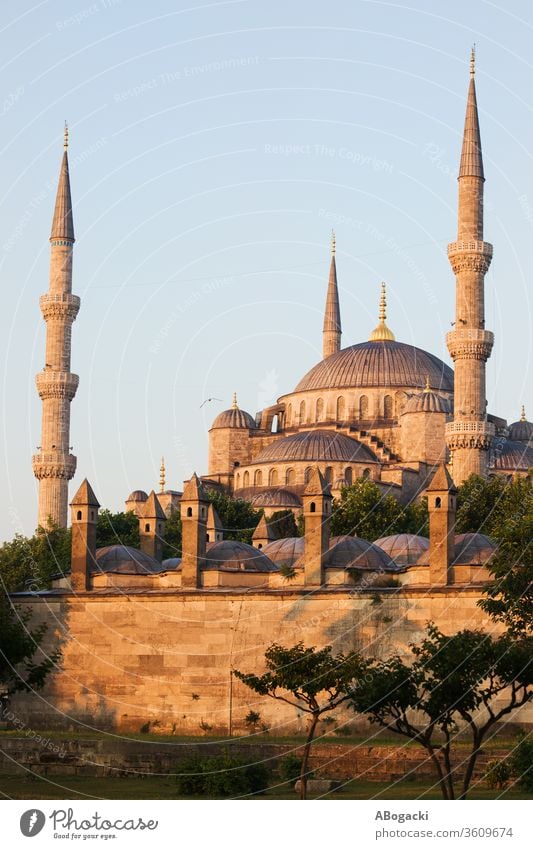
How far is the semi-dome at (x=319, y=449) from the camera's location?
3287 inches

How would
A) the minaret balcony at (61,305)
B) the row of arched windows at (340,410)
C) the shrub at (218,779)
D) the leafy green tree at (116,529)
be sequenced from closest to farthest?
1. the shrub at (218,779)
2. the leafy green tree at (116,529)
3. the minaret balcony at (61,305)
4. the row of arched windows at (340,410)

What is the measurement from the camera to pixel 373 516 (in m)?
69.4

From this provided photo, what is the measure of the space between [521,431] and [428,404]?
426 inches

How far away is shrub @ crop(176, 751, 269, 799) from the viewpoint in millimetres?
34781

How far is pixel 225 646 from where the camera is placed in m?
47.4

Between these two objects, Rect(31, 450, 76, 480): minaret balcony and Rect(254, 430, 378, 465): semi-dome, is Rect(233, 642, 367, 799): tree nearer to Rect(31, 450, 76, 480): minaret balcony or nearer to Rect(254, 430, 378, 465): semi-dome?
Rect(31, 450, 76, 480): minaret balcony

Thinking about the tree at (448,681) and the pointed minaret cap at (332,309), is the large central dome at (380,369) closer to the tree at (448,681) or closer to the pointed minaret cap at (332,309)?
the pointed minaret cap at (332,309)

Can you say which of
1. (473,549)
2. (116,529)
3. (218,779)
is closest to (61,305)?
(116,529)

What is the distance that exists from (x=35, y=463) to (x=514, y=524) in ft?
121

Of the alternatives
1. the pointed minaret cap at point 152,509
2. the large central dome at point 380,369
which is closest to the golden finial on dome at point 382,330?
the large central dome at point 380,369

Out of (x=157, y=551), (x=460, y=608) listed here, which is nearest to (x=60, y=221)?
(x=157, y=551)

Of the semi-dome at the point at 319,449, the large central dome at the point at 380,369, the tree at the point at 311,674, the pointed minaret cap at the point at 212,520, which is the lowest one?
the tree at the point at 311,674

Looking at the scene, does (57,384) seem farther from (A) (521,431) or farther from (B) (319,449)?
(A) (521,431)

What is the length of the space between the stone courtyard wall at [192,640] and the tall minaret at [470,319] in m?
22.7
